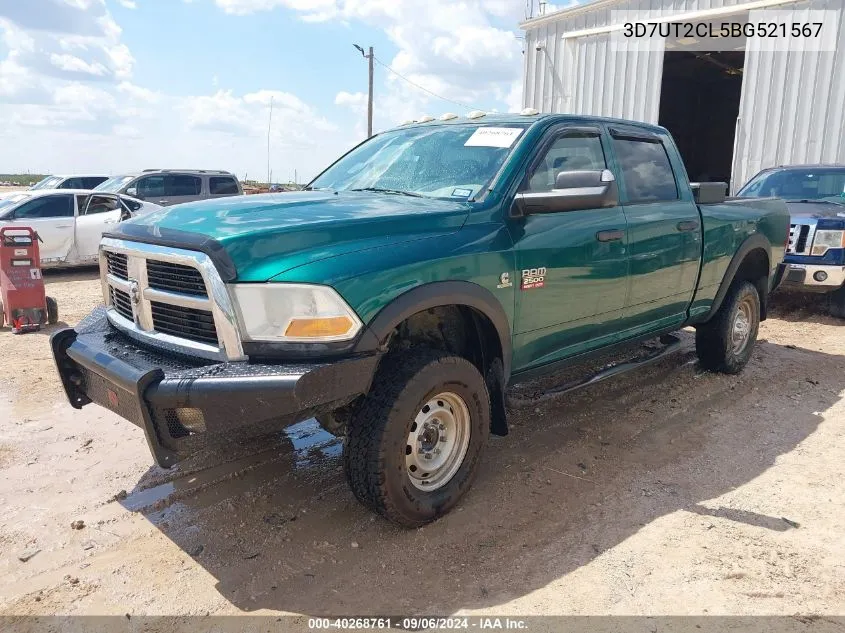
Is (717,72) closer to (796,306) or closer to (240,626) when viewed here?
(796,306)

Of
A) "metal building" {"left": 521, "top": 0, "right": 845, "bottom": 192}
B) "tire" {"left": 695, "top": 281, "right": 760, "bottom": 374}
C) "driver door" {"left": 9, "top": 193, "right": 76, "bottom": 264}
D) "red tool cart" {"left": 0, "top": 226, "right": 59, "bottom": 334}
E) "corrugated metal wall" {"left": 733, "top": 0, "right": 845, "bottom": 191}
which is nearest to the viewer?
"tire" {"left": 695, "top": 281, "right": 760, "bottom": 374}

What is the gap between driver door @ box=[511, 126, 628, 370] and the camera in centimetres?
363

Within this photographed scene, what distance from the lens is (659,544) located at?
10.3 ft

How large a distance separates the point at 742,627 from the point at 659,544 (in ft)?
1.98

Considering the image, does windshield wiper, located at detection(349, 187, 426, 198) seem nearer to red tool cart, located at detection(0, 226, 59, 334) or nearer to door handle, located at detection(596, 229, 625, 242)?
door handle, located at detection(596, 229, 625, 242)

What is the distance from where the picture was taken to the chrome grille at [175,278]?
2850 millimetres

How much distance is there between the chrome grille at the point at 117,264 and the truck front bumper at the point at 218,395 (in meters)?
0.58

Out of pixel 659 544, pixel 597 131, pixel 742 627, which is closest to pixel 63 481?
pixel 659 544

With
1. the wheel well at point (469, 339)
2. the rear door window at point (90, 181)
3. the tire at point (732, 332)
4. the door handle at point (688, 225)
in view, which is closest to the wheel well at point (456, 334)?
the wheel well at point (469, 339)

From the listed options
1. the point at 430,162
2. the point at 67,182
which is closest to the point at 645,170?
the point at 430,162

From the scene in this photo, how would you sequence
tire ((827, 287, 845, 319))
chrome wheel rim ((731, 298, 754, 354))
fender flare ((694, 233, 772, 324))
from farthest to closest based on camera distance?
tire ((827, 287, 845, 319)) → chrome wheel rim ((731, 298, 754, 354)) → fender flare ((694, 233, 772, 324))

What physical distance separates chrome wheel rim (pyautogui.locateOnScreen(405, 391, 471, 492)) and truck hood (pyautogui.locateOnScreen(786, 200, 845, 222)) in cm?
635

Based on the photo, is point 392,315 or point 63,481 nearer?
point 392,315

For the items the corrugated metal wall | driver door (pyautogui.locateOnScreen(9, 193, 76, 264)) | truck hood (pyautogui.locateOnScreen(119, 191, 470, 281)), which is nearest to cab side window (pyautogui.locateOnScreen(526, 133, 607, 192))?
truck hood (pyautogui.locateOnScreen(119, 191, 470, 281))
